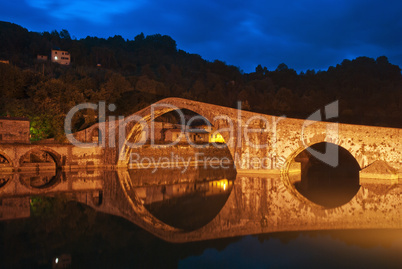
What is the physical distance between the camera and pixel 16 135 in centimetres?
2242

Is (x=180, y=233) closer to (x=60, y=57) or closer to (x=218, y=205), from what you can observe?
(x=218, y=205)

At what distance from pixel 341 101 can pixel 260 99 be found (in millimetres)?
13220

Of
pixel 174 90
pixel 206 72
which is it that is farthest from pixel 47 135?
pixel 206 72

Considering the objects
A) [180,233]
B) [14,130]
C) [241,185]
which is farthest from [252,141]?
[14,130]

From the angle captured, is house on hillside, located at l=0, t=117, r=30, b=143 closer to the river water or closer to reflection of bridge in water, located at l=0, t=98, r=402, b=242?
reflection of bridge in water, located at l=0, t=98, r=402, b=242

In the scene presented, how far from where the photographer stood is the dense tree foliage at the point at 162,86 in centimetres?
3253

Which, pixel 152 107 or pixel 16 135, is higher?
pixel 152 107

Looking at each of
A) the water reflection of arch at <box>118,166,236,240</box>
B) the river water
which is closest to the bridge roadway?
the river water

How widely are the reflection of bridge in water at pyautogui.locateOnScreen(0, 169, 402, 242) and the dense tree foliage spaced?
12572 millimetres

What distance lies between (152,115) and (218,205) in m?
13.1

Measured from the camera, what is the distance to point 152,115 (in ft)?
76.1

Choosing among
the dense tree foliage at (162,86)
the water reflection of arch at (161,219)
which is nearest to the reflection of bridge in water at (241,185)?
the water reflection of arch at (161,219)

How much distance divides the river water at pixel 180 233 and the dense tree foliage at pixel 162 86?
51.4ft

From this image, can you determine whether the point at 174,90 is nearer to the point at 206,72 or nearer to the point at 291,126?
the point at 206,72
